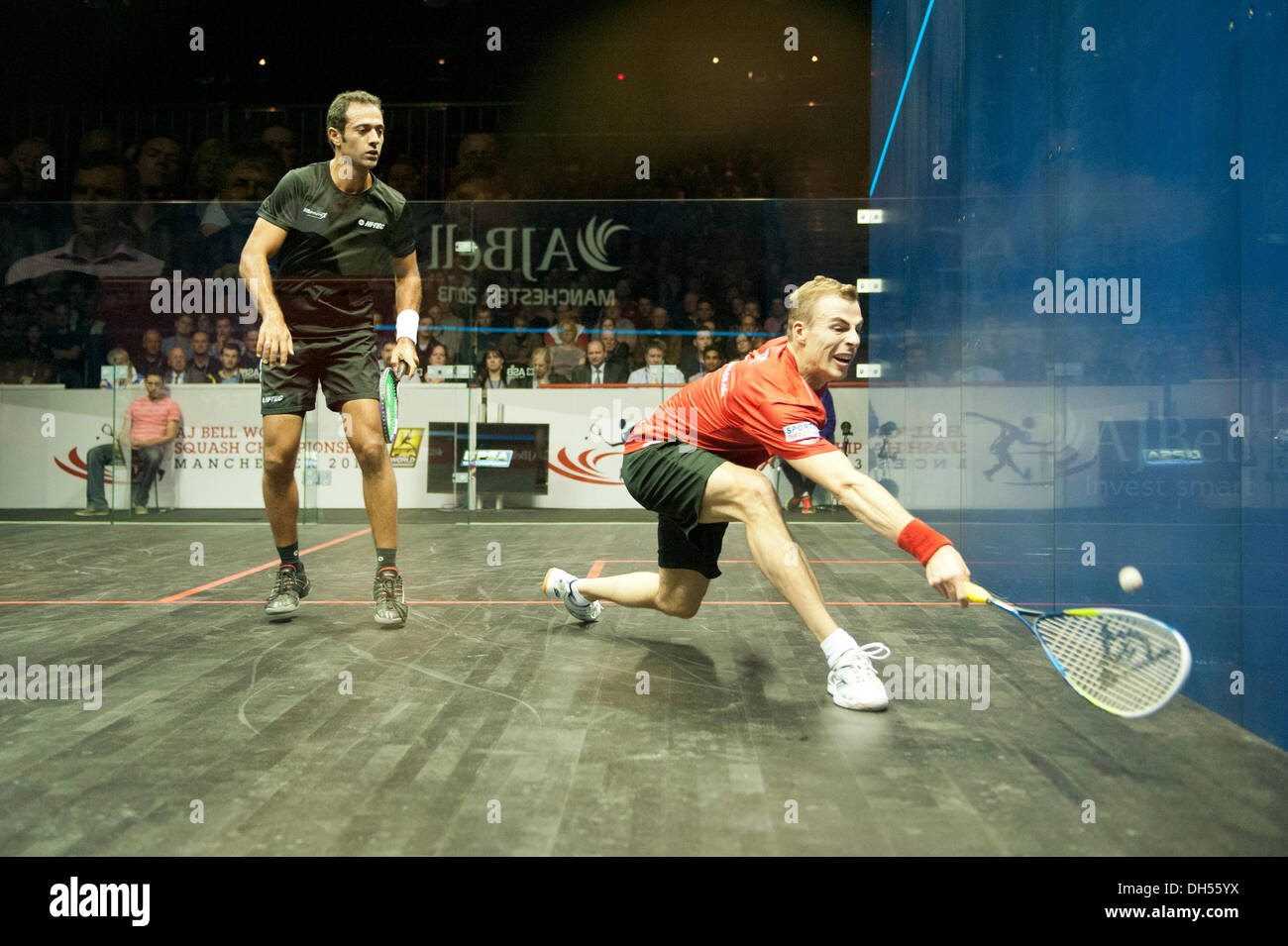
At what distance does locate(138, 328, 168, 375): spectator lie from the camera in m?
6.21

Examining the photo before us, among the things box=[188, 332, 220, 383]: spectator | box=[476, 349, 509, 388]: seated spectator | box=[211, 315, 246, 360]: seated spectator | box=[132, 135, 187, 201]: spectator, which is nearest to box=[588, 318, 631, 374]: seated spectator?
box=[476, 349, 509, 388]: seated spectator

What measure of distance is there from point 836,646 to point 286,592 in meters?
1.56

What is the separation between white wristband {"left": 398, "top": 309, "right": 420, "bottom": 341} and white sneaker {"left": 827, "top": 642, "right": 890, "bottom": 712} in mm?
1489

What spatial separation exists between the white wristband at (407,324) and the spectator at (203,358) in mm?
3929

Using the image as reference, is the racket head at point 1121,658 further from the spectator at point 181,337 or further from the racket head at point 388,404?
the spectator at point 181,337

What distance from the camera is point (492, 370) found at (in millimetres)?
6336

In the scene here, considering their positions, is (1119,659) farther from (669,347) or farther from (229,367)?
(229,367)

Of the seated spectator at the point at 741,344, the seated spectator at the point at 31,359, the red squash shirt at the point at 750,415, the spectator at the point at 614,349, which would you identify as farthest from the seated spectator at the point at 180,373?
the red squash shirt at the point at 750,415

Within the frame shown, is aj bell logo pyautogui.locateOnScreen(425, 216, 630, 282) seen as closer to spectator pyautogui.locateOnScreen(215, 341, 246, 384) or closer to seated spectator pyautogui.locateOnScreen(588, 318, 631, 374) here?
seated spectator pyautogui.locateOnScreen(588, 318, 631, 374)

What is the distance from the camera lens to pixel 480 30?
830 centimetres

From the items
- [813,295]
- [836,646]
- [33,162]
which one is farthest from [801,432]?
[33,162]

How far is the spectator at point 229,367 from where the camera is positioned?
20.3ft

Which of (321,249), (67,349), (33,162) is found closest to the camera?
(321,249)
